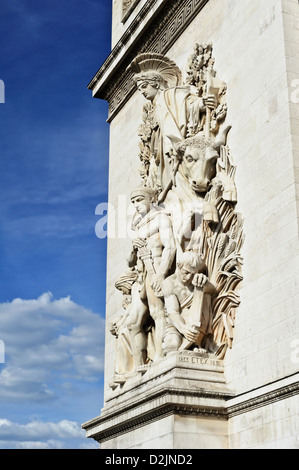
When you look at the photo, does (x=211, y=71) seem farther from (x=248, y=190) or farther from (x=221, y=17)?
(x=248, y=190)

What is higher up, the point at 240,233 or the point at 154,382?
the point at 240,233

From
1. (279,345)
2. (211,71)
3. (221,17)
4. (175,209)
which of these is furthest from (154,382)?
(221,17)

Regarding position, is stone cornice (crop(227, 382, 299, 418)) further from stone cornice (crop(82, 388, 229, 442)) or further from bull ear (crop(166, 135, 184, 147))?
bull ear (crop(166, 135, 184, 147))

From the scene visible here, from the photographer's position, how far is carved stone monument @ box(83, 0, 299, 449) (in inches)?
Result: 437

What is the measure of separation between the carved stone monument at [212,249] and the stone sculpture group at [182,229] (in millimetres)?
24

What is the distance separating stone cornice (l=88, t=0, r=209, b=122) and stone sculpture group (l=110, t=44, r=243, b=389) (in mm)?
1086

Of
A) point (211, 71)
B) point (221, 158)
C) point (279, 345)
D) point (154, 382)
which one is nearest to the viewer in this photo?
point (279, 345)

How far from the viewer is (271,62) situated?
12.1 m

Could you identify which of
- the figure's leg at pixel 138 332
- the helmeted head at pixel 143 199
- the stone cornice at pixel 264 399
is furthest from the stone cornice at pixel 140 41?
the stone cornice at pixel 264 399

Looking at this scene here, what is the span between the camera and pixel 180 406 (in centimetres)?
1134

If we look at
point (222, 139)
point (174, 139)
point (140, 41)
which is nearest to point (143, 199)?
point (174, 139)

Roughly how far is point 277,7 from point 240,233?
11.5ft

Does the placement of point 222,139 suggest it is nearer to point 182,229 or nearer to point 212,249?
point 182,229

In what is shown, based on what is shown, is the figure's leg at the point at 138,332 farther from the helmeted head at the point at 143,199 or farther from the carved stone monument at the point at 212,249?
the helmeted head at the point at 143,199
